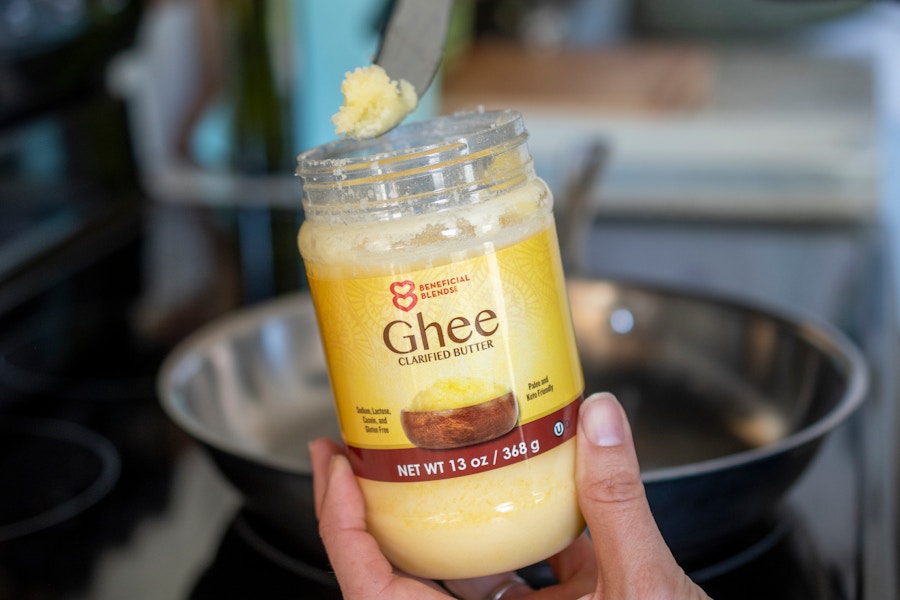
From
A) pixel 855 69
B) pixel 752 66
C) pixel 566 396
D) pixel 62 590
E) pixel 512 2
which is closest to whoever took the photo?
pixel 566 396

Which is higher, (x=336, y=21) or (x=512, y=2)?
(x=336, y=21)

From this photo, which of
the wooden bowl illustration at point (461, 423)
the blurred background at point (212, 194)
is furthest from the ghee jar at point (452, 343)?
the blurred background at point (212, 194)

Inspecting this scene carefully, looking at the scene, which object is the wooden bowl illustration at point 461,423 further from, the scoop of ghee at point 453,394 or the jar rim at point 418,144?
the jar rim at point 418,144

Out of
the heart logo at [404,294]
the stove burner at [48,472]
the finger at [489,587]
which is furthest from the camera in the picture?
the stove burner at [48,472]

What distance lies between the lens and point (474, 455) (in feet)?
1.35

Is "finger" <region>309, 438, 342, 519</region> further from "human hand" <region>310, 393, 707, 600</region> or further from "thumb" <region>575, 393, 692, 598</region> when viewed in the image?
"thumb" <region>575, 393, 692, 598</region>

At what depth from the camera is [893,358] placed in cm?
85

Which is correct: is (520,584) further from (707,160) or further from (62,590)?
(707,160)

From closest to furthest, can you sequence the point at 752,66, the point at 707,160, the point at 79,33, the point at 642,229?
1. the point at 79,33
2. the point at 642,229
3. the point at 707,160
4. the point at 752,66

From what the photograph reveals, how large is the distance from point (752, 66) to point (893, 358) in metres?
1.26

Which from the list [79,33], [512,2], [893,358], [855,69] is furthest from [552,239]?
[512,2]

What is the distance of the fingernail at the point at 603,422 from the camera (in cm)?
43

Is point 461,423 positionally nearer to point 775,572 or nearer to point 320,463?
point 320,463

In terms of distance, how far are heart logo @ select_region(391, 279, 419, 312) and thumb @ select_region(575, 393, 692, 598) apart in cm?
10
